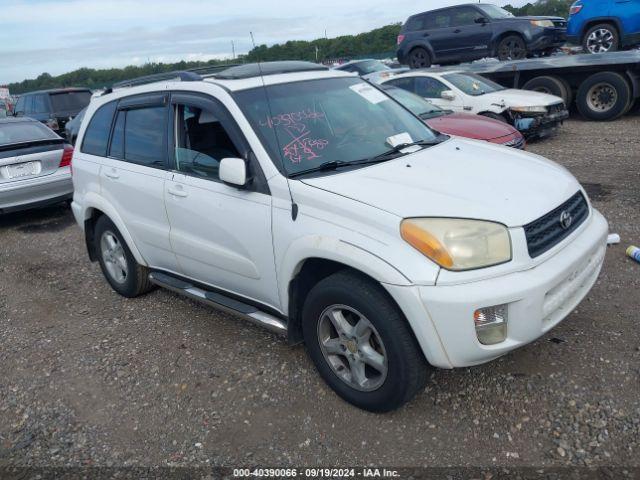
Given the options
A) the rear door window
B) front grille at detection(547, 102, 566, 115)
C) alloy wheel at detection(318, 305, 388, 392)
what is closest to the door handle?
the rear door window

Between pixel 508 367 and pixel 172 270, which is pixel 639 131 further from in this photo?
pixel 172 270

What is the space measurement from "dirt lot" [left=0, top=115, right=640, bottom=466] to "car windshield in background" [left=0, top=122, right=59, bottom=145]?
13.5 ft

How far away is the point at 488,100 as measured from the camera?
31.6 ft

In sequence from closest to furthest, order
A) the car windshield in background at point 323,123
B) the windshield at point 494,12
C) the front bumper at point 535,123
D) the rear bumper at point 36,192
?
the car windshield in background at point 323,123
the rear bumper at point 36,192
the front bumper at point 535,123
the windshield at point 494,12

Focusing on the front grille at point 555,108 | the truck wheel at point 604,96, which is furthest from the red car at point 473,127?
the truck wheel at point 604,96

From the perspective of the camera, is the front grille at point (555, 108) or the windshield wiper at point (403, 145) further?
the front grille at point (555, 108)

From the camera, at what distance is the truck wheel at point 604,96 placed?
1064cm

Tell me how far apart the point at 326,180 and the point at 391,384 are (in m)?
1.16

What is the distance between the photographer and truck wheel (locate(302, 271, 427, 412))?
2.67 m

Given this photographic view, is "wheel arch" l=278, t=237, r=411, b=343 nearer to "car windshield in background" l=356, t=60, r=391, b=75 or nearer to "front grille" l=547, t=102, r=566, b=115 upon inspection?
"front grille" l=547, t=102, r=566, b=115

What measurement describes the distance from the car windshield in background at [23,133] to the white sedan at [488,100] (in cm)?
642

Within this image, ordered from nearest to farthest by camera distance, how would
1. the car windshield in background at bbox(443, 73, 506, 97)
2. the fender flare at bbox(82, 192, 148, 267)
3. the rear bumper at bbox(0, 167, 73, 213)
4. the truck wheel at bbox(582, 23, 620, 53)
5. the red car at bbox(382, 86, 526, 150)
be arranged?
the fender flare at bbox(82, 192, 148, 267) < the red car at bbox(382, 86, 526, 150) < the rear bumper at bbox(0, 167, 73, 213) < the car windshield in background at bbox(443, 73, 506, 97) < the truck wheel at bbox(582, 23, 620, 53)

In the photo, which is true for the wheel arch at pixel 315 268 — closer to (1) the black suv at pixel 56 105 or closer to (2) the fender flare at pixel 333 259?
(2) the fender flare at pixel 333 259

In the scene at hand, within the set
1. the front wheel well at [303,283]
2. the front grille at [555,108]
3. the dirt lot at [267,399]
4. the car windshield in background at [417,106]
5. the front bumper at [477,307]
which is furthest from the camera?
the front grille at [555,108]
